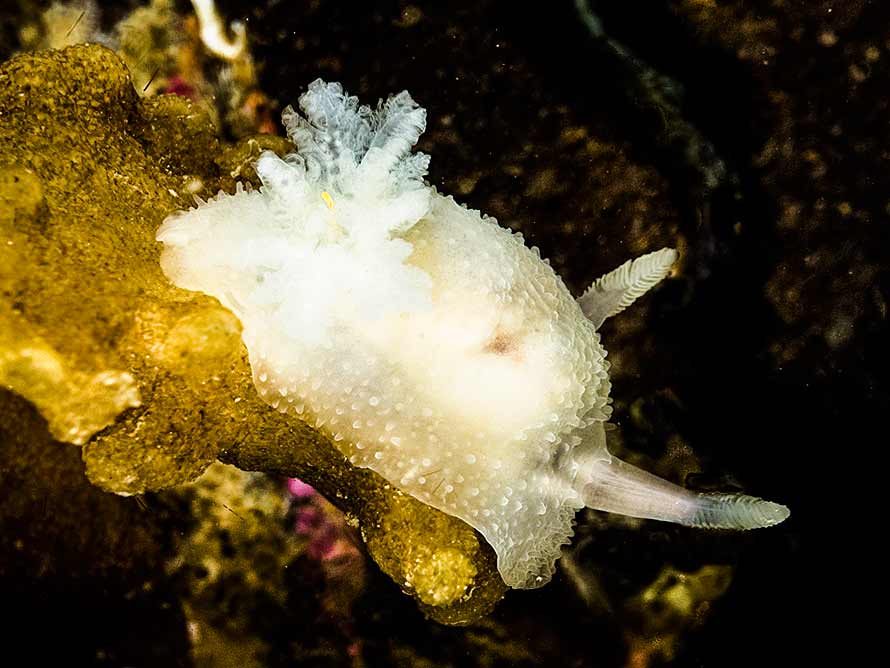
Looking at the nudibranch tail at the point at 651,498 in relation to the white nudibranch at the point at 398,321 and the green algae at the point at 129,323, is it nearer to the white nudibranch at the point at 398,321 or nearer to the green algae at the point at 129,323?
the white nudibranch at the point at 398,321

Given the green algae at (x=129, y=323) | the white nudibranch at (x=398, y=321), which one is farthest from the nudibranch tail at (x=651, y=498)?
the green algae at (x=129, y=323)

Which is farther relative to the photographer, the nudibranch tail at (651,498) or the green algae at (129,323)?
the nudibranch tail at (651,498)

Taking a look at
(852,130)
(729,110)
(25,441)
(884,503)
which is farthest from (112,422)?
(884,503)

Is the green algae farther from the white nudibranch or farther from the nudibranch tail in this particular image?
the nudibranch tail

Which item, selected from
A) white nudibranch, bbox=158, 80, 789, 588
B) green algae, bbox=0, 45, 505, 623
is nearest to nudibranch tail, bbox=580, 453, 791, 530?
white nudibranch, bbox=158, 80, 789, 588

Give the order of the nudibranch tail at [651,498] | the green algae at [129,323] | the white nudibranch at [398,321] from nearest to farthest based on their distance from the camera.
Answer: the green algae at [129,323] < the white nudibranch at [398,321] < the nudibranch tail at [651,498]

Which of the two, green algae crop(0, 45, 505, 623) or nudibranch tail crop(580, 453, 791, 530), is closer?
green algae crop(0, 45, 505, 623)

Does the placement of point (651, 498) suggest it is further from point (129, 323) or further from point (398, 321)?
point (129, 323)
